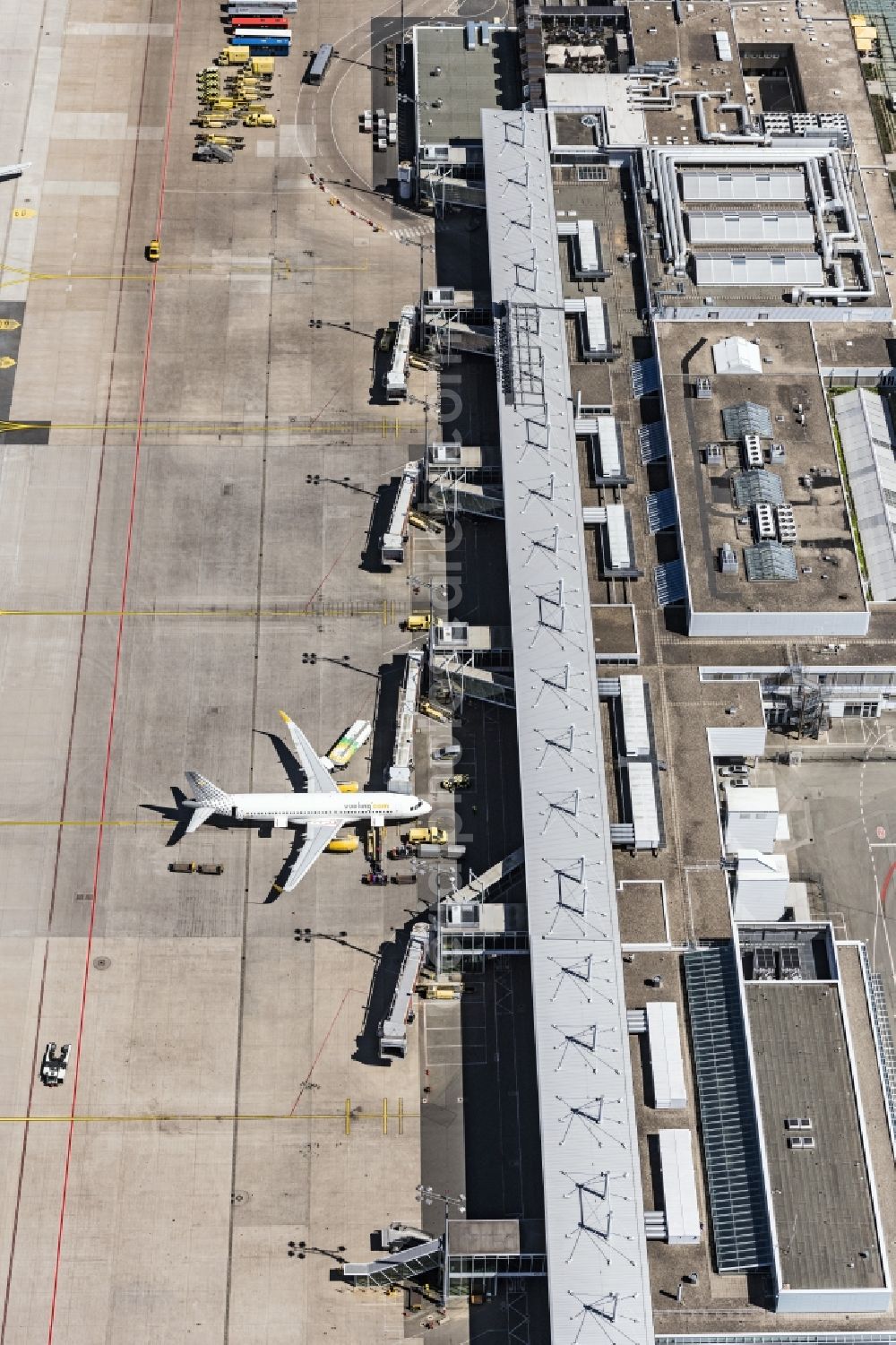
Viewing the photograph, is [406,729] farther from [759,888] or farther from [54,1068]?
[54,1068]

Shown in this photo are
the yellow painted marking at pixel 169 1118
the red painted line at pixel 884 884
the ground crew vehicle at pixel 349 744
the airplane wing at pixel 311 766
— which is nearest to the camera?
the yellow painted marking at pixel 169 1118

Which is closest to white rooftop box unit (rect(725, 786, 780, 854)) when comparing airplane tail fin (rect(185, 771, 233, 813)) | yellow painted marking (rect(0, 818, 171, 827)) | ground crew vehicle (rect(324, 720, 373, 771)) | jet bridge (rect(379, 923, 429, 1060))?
jet bridge (rect(379, 923, 429, 1060))

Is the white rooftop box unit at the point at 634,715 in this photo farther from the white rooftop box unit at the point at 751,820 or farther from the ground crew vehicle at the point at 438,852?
the ground crew vehicle at the point at 438,852

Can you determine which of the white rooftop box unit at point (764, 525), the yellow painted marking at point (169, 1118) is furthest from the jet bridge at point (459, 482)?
the yellow painted marking at point (169, 1118)

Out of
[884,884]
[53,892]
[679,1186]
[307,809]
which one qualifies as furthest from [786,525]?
[53,892]

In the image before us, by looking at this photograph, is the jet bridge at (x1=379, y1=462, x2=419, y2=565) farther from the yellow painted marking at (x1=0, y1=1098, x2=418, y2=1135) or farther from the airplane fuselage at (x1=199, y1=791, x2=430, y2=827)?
the yellow painted marking at (x1=0, y1=1098, x2=418, y2=1135)

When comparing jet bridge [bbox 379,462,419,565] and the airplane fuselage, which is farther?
jet bridge [bbox 379,462,419,565]
